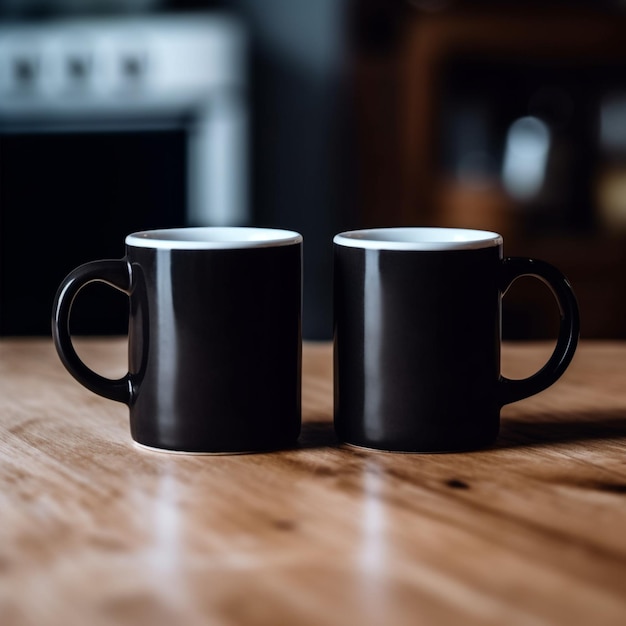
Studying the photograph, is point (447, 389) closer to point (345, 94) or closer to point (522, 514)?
point (522, 514)

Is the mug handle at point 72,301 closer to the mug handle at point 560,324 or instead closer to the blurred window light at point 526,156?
the mug handle at point 560,324

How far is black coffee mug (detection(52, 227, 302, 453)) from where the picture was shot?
0.63 metres

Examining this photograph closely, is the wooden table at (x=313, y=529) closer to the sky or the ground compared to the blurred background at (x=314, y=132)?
closer to the ground

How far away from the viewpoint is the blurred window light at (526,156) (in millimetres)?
2590

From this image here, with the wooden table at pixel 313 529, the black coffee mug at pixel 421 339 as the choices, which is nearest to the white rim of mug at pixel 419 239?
the black coffee mug at pixel 421 339

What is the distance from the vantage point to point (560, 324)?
0.68 m

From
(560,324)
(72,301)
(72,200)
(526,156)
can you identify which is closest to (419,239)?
(560,324)

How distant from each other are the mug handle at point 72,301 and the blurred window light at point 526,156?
6.51 feet

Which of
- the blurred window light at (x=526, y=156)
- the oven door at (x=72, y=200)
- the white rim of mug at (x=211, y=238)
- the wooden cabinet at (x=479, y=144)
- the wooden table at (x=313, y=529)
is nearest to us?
the wooden table at (x=313, y=529)

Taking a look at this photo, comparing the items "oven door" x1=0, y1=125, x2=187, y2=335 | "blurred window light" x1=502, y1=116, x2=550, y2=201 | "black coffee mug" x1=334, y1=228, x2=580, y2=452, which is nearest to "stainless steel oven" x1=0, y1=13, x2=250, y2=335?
"oven door" x1=0, y1=125, x2=187, y2=335

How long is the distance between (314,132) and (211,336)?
1.86 metres

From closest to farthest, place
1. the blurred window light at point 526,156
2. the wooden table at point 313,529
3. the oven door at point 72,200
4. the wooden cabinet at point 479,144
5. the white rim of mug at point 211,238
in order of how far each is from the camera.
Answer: the wooden table at point 313,529 < the white rim of mug at point 211,238 < the oven door at point 72,200 < the wooden cabinet at point 479,144 < the blurred window light at point 526,156

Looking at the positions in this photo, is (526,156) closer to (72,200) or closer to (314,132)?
(314,132)

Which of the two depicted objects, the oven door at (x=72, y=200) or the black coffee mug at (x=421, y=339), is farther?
the oven door at (x=72, y=200)
